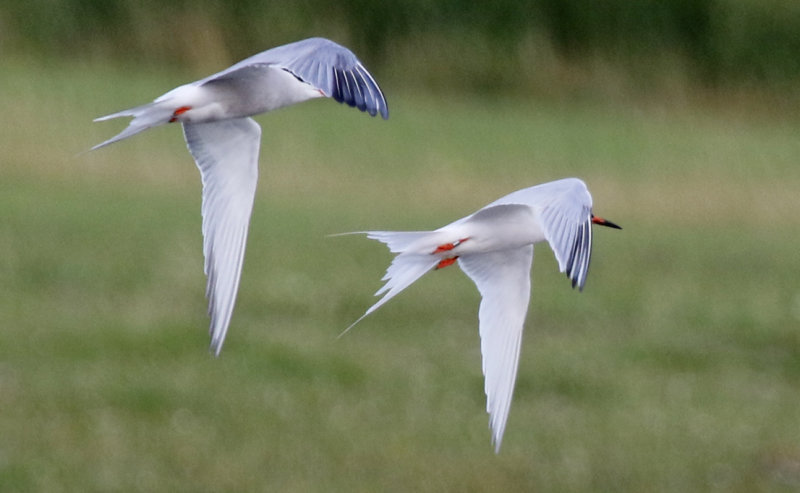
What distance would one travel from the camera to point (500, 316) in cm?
337

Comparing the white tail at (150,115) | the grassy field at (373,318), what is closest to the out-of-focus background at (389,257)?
the grassy field at (373,318)

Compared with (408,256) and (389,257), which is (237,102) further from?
(389,257)

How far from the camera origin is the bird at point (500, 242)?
113 inches

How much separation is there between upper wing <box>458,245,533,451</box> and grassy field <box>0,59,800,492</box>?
6.16m

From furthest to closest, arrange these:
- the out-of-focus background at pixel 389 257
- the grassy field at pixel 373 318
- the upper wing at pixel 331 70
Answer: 1. the out-of-focus background at pixel 389 257
2. the grassy field at pixel 373 318
3. the upper wing at pixel 331 70

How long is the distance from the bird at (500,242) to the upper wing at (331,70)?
11.9 inches

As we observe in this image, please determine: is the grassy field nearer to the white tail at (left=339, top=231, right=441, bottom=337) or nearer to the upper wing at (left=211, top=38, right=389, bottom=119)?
the white tail at (left=339, top=231, right=441, bottom=337)

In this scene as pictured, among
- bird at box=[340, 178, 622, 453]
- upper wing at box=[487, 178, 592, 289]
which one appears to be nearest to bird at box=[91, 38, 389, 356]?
bird at box=[340, 178, 622, 453]

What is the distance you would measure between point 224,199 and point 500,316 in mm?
611

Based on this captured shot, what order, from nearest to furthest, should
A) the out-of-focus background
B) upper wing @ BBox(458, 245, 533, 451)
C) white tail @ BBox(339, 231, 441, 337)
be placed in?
upper wing @ BBox(458, 245, 533, 451) < white tail @ BBox(339, 231, 441, 337) < the out-of-focus background

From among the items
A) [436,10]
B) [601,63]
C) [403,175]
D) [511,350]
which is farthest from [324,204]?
[511,350]

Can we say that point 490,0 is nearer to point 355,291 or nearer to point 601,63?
point 601,63

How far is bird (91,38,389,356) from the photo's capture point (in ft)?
8.62

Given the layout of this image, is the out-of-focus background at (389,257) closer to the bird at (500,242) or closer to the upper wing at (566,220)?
the bird at (500,242)
